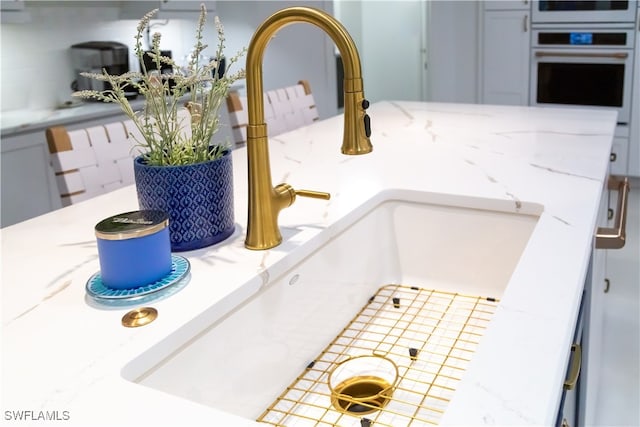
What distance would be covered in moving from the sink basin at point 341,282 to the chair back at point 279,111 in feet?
3.19

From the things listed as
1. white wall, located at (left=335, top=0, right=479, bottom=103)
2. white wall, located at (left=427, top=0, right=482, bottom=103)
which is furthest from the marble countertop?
white wall, located at (left=335, top=0, right=479, bottom=103)

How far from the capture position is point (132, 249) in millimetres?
928

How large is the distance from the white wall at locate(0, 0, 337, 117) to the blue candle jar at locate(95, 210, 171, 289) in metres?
2.98

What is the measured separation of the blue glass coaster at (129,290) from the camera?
933mm

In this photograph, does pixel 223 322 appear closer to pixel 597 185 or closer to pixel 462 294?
pixel 462 294

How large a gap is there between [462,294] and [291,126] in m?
1.34

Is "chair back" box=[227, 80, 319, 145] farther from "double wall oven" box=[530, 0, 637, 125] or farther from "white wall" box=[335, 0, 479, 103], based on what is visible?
"white wall" box=[335, 0, 479, 103]

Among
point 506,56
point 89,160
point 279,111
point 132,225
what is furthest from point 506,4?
point 132,225

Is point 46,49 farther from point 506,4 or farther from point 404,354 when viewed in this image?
point 404,354

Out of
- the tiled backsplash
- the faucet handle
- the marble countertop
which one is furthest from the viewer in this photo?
the tiled backsplash

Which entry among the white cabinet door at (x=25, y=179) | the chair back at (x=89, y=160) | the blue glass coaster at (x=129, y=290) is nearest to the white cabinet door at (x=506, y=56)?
the white cabinet door at (x=25, y=179)

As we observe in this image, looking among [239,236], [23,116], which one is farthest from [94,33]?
[239,236]

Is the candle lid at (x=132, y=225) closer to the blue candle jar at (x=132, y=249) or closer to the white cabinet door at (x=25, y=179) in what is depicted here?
the blue candle jar at (x=132, y=249)

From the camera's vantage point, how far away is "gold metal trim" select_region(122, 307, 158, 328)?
0.88 meters
